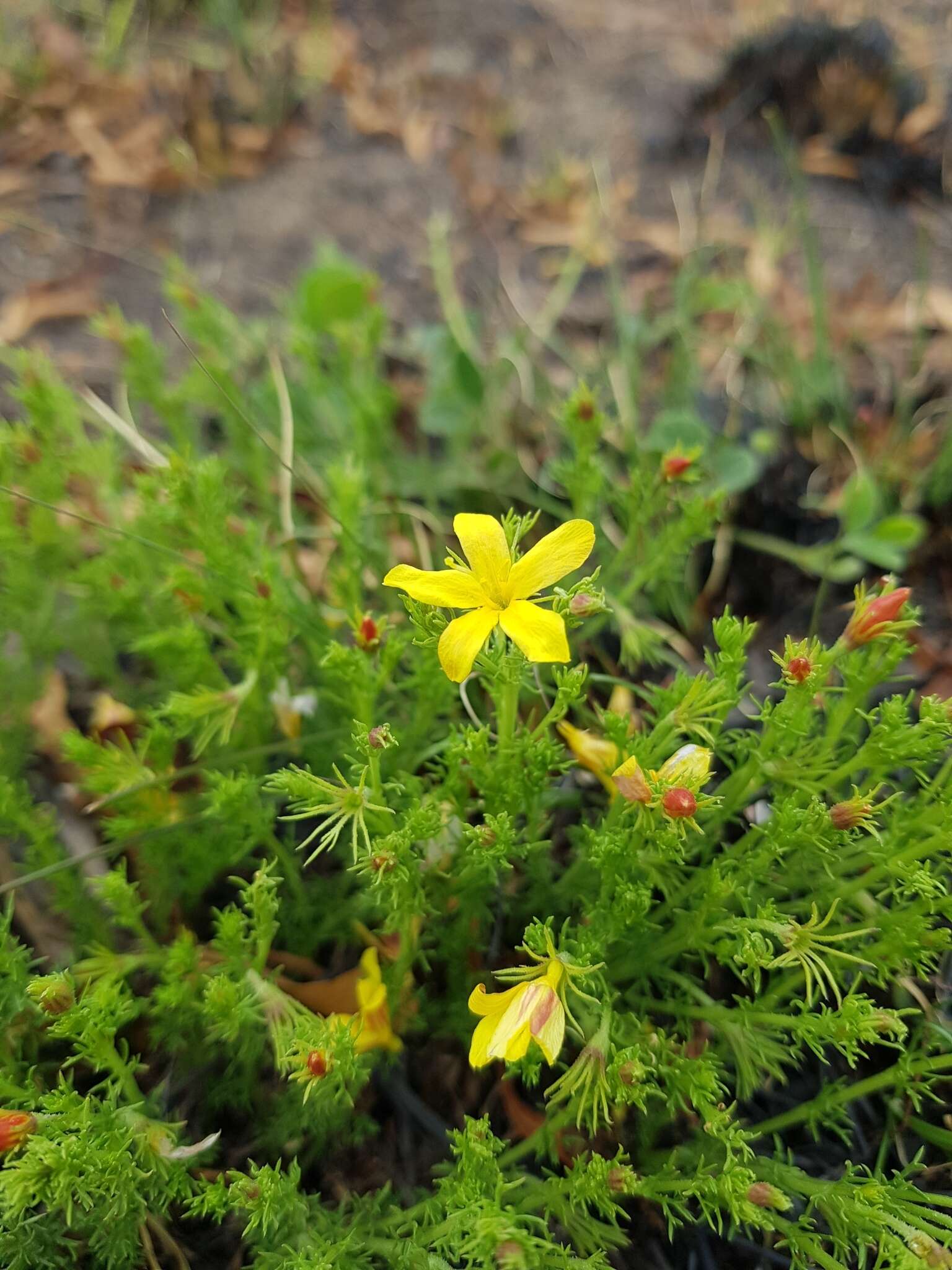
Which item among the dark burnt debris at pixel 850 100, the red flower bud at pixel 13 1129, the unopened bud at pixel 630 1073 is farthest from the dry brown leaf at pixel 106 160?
the unopened bud at pixel 630 1073

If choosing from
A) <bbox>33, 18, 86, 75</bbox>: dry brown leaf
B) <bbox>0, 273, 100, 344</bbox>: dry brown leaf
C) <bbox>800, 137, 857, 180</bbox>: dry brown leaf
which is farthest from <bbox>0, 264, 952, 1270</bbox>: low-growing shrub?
<bbox>33, 18, 86, 75</bbox>: dry brown leaf

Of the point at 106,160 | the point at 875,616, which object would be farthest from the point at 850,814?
the point at 106,160

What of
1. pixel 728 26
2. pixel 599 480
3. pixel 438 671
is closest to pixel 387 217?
pixel 728 26

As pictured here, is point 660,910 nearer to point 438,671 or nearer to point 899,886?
point 899,886

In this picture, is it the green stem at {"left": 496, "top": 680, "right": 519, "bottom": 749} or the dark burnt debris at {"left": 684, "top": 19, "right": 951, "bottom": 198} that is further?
the dark burnt debris at {"left": 684, "top": 19, "right": 951, "bottom": 198}

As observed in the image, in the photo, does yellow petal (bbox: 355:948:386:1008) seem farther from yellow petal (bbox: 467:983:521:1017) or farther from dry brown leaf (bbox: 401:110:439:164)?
dry brown leaf (bbox: 401:110:439:164)

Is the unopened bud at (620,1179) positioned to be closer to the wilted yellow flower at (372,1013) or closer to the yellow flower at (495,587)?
the wilted yellow flower at (372,1013)
